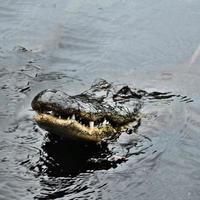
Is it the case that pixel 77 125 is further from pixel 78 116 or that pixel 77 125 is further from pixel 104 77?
pixel 104 77

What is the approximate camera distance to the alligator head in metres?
4.57

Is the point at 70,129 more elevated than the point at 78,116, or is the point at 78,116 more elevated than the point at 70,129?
the point at 78,116

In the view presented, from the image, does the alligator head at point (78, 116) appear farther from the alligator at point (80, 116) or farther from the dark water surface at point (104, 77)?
the dark water surface at point (104, 77)

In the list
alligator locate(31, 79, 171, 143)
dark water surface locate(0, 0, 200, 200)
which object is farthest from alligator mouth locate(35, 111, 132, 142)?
dark water surface locate(0, 0, 200, 200)

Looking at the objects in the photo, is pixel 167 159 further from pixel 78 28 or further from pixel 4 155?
pixel 78 28

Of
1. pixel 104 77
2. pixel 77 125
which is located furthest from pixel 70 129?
pixel 104 77

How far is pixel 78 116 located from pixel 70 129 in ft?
0.47

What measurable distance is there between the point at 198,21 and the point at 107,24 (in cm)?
163

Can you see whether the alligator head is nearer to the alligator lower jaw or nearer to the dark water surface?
the alligator lower jaw

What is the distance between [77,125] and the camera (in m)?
4.64

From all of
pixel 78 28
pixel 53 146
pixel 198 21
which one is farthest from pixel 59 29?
pixel 53 146

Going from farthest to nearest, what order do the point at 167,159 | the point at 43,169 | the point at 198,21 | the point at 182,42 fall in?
1. the point at 198,21
2. the point at 182,42
3. the point at 167,159
4. the point at 43,169

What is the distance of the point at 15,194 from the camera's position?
449 cm

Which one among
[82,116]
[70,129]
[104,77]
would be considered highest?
[104,77]
